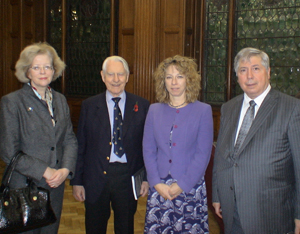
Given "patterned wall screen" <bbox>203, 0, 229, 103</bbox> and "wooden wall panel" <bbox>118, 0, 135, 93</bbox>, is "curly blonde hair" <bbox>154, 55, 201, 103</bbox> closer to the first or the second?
"wooden wall panel" <bbox>118, 0, 135, 93</bbox>

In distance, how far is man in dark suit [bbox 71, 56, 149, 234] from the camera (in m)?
2.36

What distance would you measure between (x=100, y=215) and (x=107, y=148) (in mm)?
525

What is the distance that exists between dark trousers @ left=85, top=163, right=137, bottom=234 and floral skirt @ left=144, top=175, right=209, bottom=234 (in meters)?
0.25

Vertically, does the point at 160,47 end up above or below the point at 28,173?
above

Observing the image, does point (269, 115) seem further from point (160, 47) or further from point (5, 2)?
point (5, 2)

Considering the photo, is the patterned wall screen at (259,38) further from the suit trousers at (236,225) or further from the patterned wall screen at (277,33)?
the suit trousers at (236,225)

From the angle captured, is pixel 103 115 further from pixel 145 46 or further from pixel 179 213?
pixel 145 46

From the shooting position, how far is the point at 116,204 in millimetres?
2395

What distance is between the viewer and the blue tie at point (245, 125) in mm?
1971

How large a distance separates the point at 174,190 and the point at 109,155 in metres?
0.57

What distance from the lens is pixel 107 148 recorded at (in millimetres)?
2367

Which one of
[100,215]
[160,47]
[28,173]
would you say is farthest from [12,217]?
[160,47]

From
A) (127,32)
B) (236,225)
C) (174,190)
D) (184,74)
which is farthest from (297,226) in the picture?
(127,32)

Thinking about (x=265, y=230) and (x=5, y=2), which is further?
(x=5, y=2)
